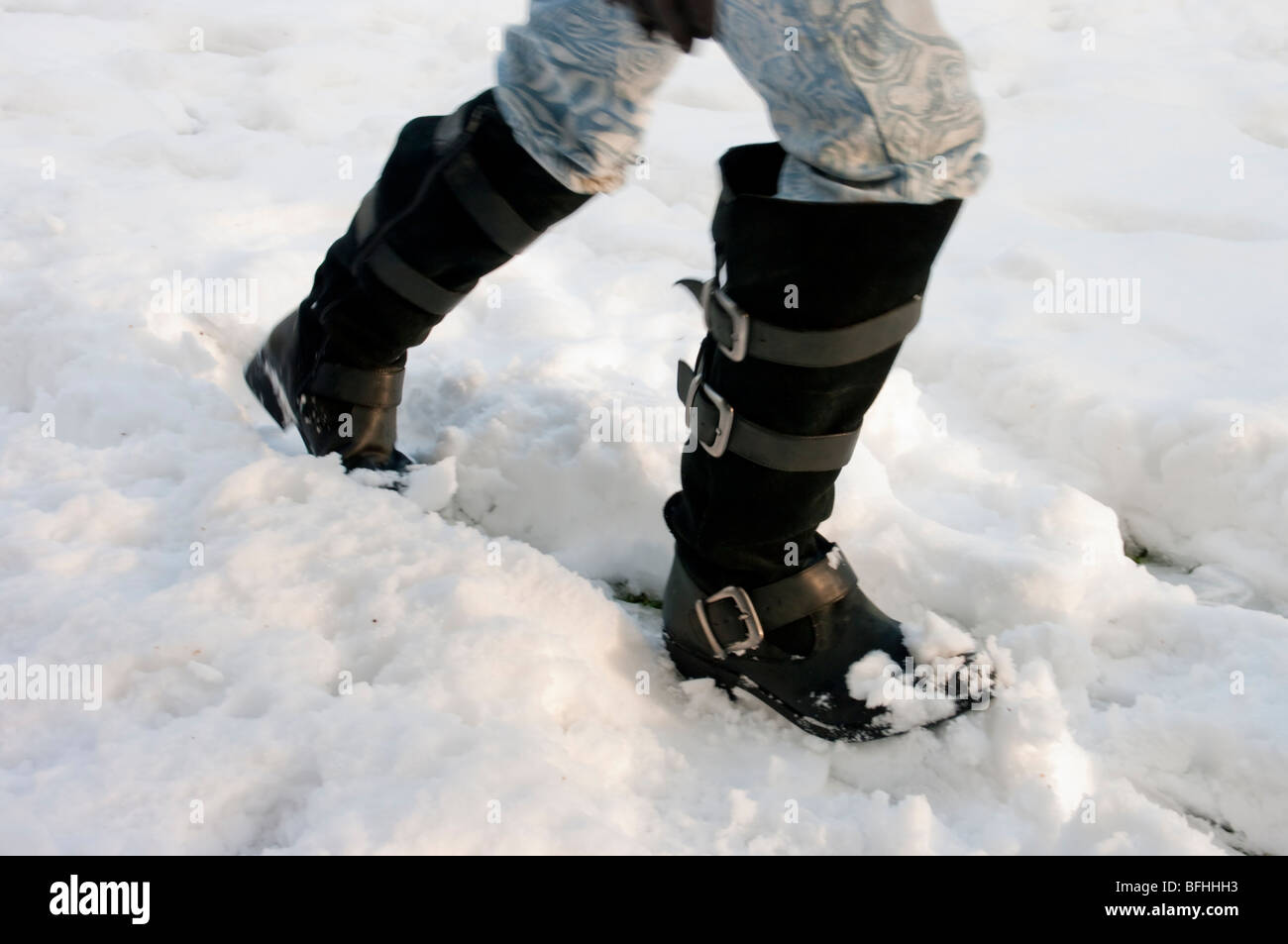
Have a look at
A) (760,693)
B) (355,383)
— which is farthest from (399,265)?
(760,693)

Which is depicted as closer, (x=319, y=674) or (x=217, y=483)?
(x=319, y=674)

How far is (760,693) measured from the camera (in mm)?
1388

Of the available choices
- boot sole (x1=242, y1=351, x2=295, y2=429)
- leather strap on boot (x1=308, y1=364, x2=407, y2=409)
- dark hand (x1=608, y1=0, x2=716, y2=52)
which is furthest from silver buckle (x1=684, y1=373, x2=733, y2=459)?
boot sole (x1=242, y1=351, x2=295, y2=429)

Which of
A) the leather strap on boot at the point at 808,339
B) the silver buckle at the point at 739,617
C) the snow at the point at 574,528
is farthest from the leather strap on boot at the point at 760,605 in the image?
the leather strap on boot at the point at 808,339

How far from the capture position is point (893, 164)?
3.38 feet

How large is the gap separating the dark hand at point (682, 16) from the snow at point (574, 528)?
763mm

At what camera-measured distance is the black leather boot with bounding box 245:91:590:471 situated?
54.7 inches

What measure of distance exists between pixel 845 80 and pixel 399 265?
2.46 ft

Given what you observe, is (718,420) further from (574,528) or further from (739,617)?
(574,528)

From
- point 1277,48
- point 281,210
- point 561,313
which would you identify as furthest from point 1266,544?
point 1277,48

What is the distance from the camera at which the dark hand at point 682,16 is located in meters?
0.99

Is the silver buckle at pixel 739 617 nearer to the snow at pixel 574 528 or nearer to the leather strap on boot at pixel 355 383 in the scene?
the snow at pixel 574 528
